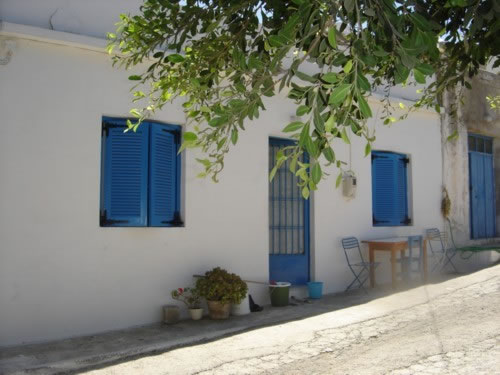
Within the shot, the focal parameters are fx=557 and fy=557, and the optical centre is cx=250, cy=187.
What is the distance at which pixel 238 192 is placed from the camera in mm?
7605

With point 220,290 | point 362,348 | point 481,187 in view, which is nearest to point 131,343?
point 220,290

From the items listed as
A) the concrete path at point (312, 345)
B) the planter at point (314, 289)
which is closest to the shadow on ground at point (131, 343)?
the concrete path at point (312, 345)

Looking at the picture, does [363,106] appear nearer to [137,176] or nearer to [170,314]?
[137,176]

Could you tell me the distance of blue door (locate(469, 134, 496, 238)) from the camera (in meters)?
11.6

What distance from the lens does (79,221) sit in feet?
20.4

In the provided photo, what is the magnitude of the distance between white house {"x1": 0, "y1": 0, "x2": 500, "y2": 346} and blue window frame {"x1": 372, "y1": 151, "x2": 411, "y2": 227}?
252 centimetres

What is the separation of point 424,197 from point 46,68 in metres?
7.13

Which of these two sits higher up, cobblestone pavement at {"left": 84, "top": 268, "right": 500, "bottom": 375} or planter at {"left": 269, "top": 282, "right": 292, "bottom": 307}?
planter at {"left": 269, "top": 282, "right": 292, "bottom": 307}

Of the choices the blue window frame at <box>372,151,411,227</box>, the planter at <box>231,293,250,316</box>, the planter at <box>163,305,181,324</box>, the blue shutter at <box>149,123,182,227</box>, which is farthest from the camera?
the blue window frame at <box>372,151,411,227</box>

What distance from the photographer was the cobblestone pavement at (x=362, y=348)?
15.9 ft

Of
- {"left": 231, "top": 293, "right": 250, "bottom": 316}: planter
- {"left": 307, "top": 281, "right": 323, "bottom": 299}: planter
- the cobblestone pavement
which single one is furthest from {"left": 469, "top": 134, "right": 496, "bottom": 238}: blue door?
{"left": 231, "top": 293, "right": 250, "bottom": 316}: planter

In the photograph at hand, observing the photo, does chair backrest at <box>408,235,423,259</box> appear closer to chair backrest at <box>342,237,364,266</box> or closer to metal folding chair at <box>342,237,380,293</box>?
metal folding chair at <box>342,237,380,293</box>

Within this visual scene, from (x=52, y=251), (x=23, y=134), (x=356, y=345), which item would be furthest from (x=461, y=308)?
(x=23, y=134)

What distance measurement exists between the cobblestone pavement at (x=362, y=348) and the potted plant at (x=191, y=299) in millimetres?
1043
